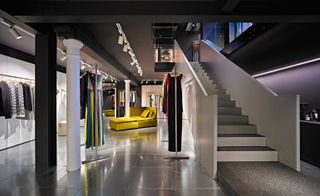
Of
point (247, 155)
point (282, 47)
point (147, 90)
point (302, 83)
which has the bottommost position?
point (247, 155)

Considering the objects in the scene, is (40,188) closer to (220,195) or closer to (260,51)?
(220,195)

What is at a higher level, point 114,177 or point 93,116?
point 93,116

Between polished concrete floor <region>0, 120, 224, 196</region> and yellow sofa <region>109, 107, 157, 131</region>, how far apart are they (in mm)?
3891

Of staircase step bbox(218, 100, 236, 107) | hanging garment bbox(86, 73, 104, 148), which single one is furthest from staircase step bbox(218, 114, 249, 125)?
hanging garment bbox(86, 73, 104, 148)

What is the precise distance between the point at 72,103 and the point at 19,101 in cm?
275

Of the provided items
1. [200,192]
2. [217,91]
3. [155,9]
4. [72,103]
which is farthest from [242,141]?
[72,103]

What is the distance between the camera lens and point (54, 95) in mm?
3594

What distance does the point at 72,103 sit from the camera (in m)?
3.48

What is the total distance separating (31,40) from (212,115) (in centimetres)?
472

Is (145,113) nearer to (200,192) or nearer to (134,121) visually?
(134,121)

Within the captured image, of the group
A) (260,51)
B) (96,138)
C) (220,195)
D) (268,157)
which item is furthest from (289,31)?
(96,138)

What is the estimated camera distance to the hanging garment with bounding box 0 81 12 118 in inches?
184

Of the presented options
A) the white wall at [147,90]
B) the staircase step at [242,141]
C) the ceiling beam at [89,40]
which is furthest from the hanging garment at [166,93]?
the white wall at [147,90]

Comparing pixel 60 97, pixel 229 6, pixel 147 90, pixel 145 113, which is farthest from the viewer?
pixel 147 90
